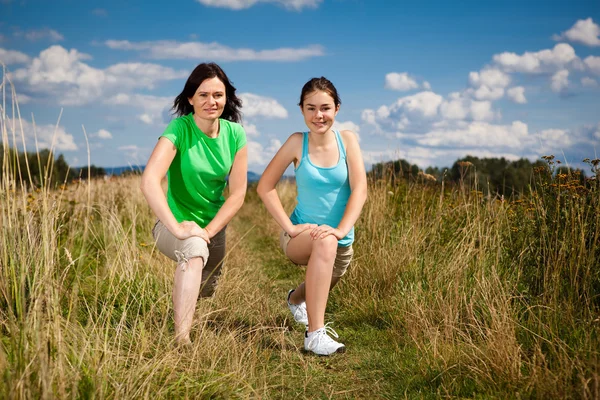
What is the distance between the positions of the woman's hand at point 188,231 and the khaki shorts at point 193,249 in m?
0.02

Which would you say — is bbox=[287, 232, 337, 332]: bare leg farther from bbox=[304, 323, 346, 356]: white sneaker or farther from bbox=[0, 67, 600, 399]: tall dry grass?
bbox=[0, 67, 600, 399]: tall dry grass

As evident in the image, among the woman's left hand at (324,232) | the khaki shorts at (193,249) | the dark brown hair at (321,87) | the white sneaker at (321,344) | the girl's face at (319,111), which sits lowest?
the white sneaker at (321,344)

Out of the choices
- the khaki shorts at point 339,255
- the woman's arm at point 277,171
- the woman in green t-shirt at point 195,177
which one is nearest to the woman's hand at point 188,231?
the woman in green t-shirt at point 195,177

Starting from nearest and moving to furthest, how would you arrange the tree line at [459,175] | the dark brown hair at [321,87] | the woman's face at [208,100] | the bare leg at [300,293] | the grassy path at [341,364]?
the grassy path at [341,364], the woman's face at [208,100], the dark brown hair at [321,87], the bare leg at [300,293], the tree line at [459,175]

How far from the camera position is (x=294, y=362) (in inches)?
120

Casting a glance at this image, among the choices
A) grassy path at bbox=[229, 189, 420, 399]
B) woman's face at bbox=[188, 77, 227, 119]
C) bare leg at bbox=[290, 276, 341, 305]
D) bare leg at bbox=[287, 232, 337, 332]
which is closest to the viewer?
grassy path at bbox=[229, 189, 420, 399]

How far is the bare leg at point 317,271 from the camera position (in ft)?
10.3

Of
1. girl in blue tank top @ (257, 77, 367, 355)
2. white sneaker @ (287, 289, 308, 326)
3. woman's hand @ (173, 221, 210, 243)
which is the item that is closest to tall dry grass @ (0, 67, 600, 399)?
white sneaker @ (287, 289, 308, 326)

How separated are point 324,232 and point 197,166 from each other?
2.83ft

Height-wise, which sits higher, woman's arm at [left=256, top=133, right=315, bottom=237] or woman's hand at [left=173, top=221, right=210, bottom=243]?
woman's arm at [left=256, top=133, right=315, bottom=237]

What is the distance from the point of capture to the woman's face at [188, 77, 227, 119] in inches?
120

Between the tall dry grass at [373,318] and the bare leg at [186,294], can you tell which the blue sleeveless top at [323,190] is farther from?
the bare leg at [186,294]

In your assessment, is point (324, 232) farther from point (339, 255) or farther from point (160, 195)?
point (160, 195)

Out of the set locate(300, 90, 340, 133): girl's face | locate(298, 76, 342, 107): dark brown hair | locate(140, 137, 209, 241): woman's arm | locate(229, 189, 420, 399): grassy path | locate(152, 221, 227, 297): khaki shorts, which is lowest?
locate(229, 189, 420, 399): grassy path
